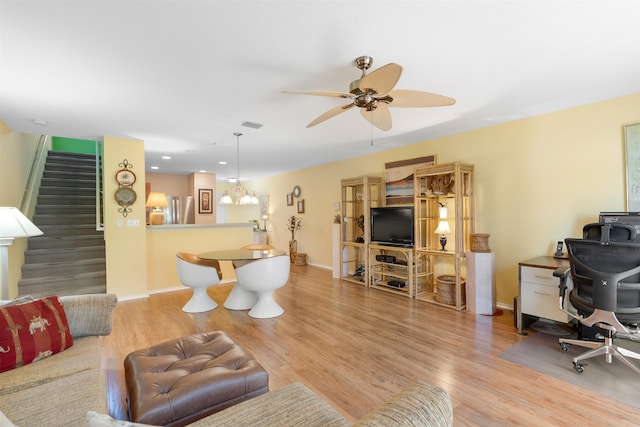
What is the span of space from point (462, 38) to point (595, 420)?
2508 millimetres

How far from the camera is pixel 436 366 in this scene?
236 centimetres

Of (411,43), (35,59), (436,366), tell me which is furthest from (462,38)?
(35,59)

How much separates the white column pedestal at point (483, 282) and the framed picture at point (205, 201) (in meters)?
6.51

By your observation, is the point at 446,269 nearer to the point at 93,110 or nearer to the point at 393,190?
the point at 393,190

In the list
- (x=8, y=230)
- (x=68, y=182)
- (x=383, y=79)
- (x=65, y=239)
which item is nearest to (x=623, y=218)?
(x=383, y=79)

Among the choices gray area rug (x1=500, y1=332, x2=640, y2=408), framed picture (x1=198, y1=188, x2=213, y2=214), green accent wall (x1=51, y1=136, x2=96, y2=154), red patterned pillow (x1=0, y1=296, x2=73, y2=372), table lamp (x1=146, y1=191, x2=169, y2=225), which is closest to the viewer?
red patterned pillow (x1=0, y1=296, x2=73, y2=372)

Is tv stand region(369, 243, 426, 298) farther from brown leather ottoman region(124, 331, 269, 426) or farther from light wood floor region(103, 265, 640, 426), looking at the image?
brown leather ottoman region(124, 331, 269, 426)

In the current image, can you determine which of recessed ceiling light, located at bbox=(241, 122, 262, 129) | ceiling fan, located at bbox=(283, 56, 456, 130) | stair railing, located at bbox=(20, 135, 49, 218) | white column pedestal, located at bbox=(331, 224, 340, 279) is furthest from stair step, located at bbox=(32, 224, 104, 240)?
ceiling fan, located at bbox=(283, 56, 456, 130)

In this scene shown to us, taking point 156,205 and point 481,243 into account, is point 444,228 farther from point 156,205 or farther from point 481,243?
point 156,205

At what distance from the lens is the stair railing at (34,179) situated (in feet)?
14.6

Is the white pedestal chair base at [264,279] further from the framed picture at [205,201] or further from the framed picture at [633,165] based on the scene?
the framed picture at [205,201]

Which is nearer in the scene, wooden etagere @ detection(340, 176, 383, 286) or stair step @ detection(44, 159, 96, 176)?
wooden etagere @ detection(340, 176, 383, 286)

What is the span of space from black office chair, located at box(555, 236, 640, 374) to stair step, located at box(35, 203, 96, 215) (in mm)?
7235

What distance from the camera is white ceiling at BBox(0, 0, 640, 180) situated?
65.9 inches
